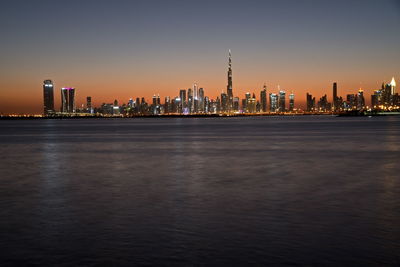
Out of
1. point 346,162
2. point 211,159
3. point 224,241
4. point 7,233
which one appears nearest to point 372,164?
point 346,162

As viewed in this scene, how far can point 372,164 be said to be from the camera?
2886 centimetres

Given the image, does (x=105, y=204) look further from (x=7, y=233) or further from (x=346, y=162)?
(x=346, y=162)

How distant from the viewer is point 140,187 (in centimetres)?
1998

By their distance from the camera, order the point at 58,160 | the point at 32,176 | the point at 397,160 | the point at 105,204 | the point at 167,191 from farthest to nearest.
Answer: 1. the point at 58,160
2. the point at 397,160
3. the point at 32,176
4. the point at 167,191
5. the point at 105,204

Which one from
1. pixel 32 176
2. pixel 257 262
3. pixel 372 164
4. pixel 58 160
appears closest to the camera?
pixel 257 262

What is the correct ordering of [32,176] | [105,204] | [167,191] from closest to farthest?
[105,204], [167,191], [32,176]

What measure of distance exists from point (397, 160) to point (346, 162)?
4125 mm

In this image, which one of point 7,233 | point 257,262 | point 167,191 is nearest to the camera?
point 257,262

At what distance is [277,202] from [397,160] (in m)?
18.4

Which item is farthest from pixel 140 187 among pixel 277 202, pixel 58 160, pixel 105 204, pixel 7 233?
pixel 58 160

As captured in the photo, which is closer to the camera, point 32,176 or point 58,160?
point 32,176

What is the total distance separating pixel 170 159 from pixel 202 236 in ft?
72.4

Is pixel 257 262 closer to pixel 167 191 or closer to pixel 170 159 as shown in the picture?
pixel 167 191

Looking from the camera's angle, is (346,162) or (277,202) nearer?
(277,202)
